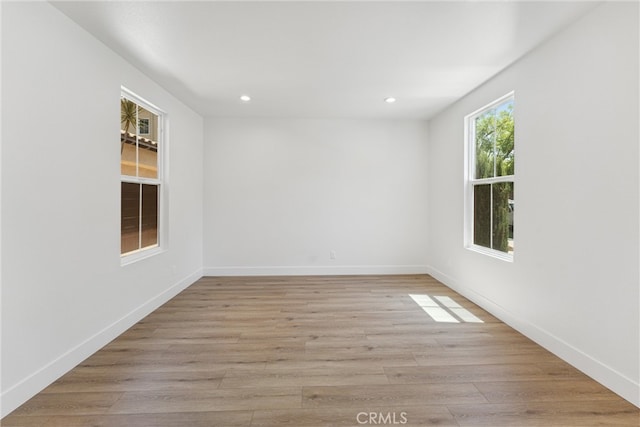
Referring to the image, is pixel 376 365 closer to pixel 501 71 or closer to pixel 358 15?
pixel 358 15

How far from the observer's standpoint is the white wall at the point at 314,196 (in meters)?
4.95

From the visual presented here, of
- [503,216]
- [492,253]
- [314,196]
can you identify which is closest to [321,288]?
[314,196]

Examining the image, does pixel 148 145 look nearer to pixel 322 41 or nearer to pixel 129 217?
pixel 129 217

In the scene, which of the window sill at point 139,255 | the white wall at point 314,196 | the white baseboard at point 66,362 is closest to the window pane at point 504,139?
the white wall at point 314,196

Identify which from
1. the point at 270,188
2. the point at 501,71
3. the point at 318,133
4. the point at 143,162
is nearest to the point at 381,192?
the point at 318,133

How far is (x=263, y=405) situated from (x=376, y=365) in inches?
34.2

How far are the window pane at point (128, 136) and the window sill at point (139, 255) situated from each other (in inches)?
32.2

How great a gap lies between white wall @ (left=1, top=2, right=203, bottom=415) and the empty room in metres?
0.01

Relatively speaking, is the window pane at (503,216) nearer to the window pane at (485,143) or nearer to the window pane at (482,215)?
the window pane at (482,215)

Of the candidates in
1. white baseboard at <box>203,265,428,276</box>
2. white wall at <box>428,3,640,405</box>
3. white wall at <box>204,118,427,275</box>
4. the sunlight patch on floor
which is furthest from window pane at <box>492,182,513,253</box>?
white baseboard at <box>203,265,428,276</box>

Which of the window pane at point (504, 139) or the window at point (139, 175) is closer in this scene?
the window at point (139, 175)

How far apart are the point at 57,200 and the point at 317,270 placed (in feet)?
11.8

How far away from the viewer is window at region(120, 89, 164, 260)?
296cm

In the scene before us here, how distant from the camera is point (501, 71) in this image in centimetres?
307
